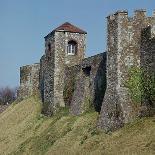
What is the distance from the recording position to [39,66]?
56781mm

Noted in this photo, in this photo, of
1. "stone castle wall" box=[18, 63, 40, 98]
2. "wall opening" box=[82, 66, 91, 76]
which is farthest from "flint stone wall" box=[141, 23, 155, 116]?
"stone castle wall" box=[18, 63, 40, 98]

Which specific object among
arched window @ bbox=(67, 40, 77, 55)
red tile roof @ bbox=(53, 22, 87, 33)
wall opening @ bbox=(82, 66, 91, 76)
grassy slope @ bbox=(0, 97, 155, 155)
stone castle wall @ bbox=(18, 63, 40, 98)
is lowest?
grassy slope @ bbox=(0, 97, 155, 155)

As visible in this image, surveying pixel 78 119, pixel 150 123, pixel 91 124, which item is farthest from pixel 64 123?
pixel 150 123

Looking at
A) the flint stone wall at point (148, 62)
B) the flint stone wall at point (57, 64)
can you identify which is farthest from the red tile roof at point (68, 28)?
the flint stone wall at point (148, 62)

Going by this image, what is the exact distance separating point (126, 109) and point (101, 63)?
7.38 meters

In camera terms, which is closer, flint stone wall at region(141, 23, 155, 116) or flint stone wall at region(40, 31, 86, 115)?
flint stone wall at region(141, 23, 155, 116)

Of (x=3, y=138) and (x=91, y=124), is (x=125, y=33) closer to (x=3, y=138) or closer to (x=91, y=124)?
(x=91, y=124)

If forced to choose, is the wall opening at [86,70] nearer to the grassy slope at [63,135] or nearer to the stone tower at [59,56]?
the stone tower at [59,56]

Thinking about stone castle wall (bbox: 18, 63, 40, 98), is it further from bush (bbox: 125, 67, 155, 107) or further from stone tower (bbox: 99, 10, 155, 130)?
bush (bbox: 125, 67, 155, 107)

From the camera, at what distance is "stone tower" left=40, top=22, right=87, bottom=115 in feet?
148

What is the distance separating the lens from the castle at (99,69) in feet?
108

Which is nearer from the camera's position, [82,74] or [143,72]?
[143,72]

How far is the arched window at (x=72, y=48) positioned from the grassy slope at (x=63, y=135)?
5852 millimetres

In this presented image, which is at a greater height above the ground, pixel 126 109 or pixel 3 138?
pixel 126 109
